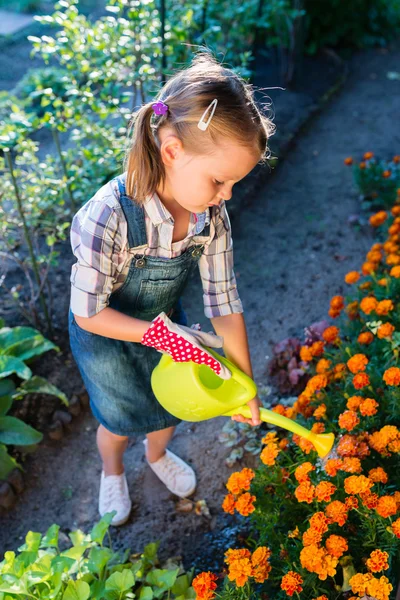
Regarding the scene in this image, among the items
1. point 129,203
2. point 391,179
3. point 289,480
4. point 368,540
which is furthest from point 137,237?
point 391,179

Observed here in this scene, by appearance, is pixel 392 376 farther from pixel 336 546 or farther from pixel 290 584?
pixel 290 584

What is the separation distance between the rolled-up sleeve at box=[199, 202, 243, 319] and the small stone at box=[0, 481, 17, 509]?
0.98 metres

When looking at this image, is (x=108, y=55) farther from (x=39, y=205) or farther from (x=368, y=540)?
(x=368, y=540)

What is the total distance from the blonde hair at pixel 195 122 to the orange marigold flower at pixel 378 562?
951 mm

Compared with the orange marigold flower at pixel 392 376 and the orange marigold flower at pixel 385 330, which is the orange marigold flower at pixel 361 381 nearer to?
the orange marigold flower at pixel 392 376

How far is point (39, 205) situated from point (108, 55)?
765mm

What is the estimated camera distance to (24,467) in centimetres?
226

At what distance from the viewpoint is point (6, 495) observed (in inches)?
83.7

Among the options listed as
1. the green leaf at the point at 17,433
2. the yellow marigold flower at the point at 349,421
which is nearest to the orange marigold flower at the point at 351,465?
the yellow marigold flower at the point at 349,421

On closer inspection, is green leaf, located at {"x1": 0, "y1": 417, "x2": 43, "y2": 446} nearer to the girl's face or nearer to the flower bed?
the flower bed

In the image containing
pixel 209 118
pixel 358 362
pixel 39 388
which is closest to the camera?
pixel 209 118

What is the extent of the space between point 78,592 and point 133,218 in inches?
36.6

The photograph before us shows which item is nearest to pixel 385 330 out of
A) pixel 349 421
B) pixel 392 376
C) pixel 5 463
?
pixel 392 376

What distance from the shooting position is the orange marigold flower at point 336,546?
4.77ft
